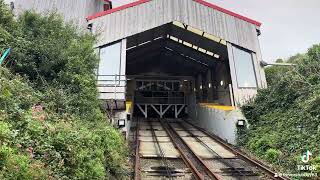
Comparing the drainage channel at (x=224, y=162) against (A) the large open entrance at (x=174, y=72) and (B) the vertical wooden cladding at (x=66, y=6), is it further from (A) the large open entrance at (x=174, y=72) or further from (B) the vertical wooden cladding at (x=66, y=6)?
(B) the vertical wooden cladding at (x=66, y=6)

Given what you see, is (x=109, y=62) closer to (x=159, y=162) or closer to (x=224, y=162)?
(x=159, y=162)

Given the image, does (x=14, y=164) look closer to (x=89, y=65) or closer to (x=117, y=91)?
(x=89, y=65)

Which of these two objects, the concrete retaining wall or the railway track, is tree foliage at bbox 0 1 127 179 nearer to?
the railway track

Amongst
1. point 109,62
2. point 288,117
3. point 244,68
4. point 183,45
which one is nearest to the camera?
point 288,117

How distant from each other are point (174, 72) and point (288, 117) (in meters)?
21.7

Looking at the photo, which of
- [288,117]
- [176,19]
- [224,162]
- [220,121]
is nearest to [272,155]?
[224,162]

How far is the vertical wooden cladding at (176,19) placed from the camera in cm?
1814

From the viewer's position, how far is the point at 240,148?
45.6 ft

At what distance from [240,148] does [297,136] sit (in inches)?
129

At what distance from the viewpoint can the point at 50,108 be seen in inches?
352

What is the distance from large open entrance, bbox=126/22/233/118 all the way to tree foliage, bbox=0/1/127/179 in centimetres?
892

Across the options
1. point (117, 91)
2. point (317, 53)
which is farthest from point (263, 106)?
point (117, 91)

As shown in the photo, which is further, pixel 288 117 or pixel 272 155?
pixel 288 117

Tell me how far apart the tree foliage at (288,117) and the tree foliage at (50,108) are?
5239mm
